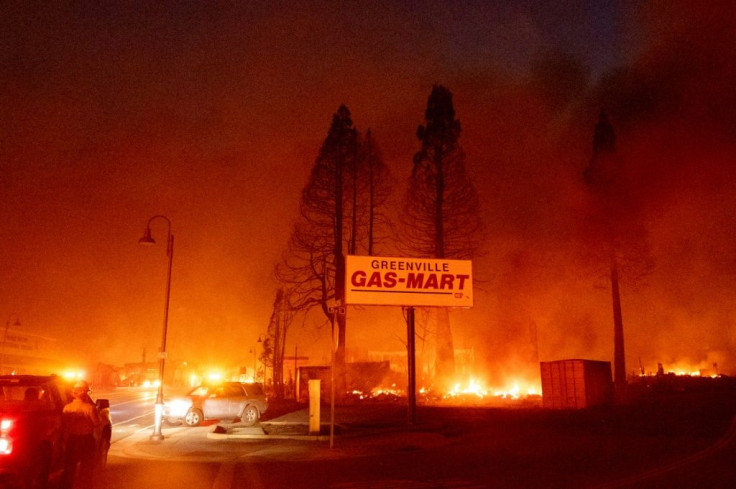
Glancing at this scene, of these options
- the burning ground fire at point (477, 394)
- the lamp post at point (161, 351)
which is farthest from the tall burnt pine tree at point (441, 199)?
the lamp post at point (161, 351)

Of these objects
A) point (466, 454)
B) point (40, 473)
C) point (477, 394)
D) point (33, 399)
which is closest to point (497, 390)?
point (477, 394)

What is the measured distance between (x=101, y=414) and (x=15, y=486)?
337 cm

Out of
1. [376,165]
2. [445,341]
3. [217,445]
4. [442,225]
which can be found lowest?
[217,445]

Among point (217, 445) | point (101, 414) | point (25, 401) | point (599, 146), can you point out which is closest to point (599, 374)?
point (599, 146)

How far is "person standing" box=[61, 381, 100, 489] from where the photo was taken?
9.53 metres

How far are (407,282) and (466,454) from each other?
6765 mm

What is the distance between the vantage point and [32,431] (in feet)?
27.2

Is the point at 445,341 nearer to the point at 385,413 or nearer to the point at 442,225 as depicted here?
the point at 442,225

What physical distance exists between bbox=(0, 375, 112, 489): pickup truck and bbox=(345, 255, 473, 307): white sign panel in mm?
10595

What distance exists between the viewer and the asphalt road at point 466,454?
1078 cm

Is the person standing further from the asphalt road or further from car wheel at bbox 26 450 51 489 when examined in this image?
the asphalt road

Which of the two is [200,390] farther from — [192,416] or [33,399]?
[33,399]

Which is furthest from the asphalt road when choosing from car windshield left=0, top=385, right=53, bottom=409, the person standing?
car windshield left=0, top=385, right=53, bottom=409

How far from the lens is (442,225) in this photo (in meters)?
34.3
